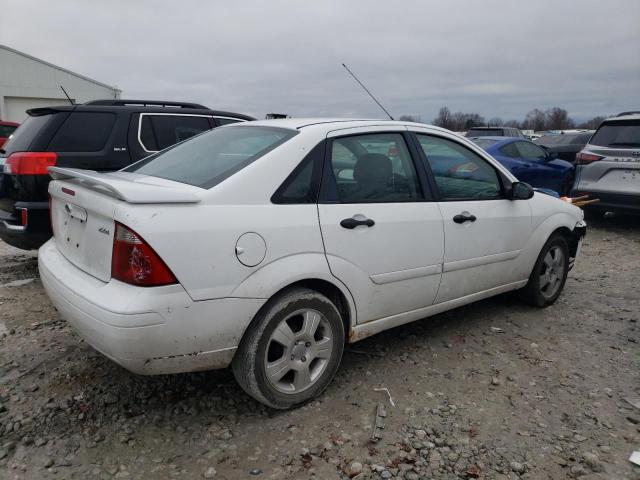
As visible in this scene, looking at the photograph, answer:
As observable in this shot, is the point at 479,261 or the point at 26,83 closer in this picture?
the point at 479,261

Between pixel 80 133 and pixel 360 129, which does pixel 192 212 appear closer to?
pixel 360 129

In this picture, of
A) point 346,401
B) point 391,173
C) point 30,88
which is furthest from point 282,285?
point 30,88

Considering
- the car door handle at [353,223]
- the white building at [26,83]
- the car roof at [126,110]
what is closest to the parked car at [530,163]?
the car roof at [126,110]

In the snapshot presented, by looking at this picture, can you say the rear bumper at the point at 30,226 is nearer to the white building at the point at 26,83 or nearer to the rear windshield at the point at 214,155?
the rear windshield at the point at 214,155

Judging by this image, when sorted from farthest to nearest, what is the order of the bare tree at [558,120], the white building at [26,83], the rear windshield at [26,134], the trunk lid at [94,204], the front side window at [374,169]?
1. the bare tree at [558,120]
2. the white building at [26,83]
3. the rear windshield at [26,134]
4. the front side window at [374,169]
5. the trunk lid at [94,204]

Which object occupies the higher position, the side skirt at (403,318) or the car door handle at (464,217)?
the car door handle at (464,217)

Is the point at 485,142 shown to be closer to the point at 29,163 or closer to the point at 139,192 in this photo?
the point at 29,163

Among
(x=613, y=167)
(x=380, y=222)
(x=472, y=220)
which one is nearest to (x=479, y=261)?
(x=472, y=220)

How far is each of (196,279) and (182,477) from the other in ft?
Result: 3.01

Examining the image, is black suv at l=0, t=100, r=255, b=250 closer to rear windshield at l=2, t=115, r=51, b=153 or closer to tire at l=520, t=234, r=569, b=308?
rear windshield at l=2, t=115, r=51, b=153

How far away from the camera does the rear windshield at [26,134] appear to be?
4.72 meters

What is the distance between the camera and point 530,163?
31.0 ft

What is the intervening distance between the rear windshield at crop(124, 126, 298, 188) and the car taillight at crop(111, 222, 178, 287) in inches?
19.8

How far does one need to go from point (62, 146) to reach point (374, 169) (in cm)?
330
